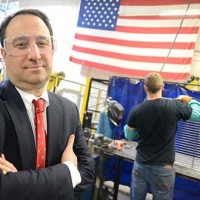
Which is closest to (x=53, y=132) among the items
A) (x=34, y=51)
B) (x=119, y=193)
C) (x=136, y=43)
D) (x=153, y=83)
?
(x=34, y=51)

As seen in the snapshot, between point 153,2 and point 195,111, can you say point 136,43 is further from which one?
point 195,111

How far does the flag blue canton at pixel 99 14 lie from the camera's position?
4.62 meters

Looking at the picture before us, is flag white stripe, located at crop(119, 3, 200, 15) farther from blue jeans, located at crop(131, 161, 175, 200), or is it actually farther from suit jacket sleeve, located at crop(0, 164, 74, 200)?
suit jacket sleeve, located at crop(0, 164, 74, 200)

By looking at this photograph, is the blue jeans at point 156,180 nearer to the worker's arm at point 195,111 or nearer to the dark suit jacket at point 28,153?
the worker's arm at point 195,111

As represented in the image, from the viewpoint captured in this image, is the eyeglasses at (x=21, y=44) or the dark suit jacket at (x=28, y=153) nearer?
the dark suit jacket at (x=28, y=153)

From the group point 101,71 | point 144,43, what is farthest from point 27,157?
point 101,71

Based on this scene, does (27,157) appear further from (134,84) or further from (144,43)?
(144,43)

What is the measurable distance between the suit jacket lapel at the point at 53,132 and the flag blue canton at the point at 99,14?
3.79 meters

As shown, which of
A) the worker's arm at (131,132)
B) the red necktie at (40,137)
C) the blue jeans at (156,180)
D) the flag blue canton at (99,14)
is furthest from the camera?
the flag blue canton at (99,14)

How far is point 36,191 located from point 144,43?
13.1 feet

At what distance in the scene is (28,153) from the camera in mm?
936

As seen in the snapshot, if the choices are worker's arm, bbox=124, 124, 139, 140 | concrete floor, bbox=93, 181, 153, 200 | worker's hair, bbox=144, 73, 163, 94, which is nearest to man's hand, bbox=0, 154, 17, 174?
worker's hair, bbox=144, 73, 163, 94

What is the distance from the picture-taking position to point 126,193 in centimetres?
355

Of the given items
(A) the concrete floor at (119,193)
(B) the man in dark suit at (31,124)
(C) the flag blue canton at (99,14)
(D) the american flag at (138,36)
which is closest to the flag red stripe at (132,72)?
(D) the american flag at (138,36)
